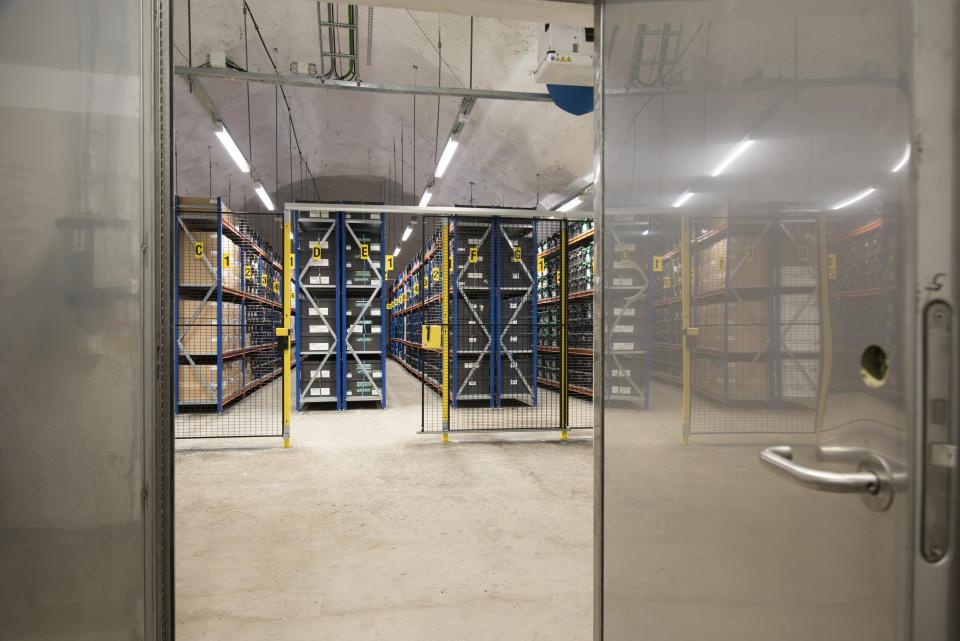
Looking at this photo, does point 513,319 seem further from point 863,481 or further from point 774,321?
point 863,481

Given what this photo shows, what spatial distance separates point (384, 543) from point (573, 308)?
7.36m

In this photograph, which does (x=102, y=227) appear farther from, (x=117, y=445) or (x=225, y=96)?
(x=225, y=96)

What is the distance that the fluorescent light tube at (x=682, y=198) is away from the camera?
1.24 metres

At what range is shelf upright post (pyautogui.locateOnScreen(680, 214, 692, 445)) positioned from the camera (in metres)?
1.25

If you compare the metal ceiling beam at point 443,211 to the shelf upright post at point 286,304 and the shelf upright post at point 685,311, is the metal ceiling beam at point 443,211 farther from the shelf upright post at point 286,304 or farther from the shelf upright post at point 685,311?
the shelf upright post at point 685,311

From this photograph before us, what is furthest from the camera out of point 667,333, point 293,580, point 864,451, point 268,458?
point 268,458

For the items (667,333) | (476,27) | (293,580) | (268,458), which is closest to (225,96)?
(476,27)

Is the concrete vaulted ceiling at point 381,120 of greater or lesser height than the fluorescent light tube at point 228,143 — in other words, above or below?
above

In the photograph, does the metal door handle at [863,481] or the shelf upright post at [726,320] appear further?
the shelf upright post at [726,320]

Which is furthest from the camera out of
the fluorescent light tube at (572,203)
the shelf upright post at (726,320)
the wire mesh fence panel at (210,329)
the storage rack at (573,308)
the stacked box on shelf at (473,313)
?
the fluorescent light tube at (572,203)

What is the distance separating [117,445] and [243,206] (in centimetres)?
1501

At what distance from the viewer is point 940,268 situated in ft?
2.11

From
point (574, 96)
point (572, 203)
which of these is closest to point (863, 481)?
point (574, 96)

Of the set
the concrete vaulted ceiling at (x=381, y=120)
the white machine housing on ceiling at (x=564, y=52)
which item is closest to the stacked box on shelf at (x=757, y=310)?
the white machine housing on ceiling at (x=564, y=52)
